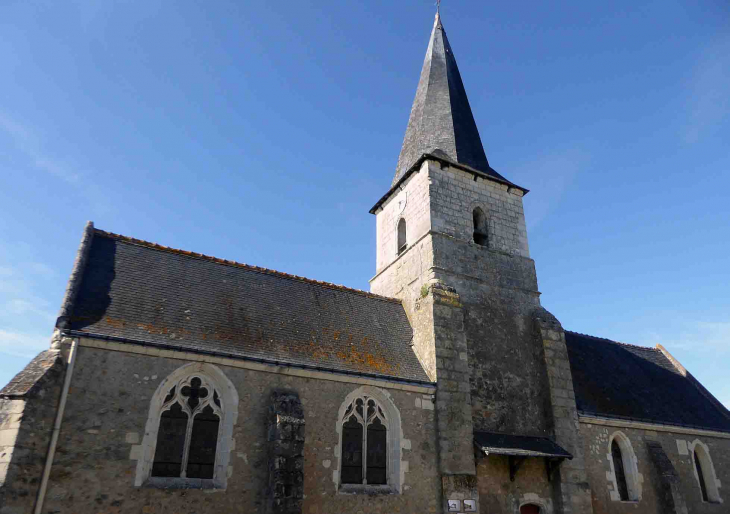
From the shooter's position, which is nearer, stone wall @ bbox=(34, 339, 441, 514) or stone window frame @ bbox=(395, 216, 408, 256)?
stone wall @ bbox=(34, 339, 441, 514)

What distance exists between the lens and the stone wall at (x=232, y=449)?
8398 millimetres

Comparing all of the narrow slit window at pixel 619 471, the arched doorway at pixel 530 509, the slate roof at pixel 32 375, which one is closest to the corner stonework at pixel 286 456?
the slate roof at pixel 32 375

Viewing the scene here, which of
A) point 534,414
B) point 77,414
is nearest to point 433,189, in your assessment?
point 534,414

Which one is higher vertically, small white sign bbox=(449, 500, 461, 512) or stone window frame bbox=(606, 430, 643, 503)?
stone window frame bbox=(606, 430, 643, 503)

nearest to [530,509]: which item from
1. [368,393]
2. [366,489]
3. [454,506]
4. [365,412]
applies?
[454,506]

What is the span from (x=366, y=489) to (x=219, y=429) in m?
3.40

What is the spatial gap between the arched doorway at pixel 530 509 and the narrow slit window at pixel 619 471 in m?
3.38

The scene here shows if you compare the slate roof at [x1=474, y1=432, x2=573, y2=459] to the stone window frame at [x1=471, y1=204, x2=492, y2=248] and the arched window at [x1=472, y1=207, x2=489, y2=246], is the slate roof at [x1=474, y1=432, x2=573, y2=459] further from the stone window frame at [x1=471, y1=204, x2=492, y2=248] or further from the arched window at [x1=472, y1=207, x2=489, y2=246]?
the arched window at [x1=472, y1=207, x2=489, y2=246]

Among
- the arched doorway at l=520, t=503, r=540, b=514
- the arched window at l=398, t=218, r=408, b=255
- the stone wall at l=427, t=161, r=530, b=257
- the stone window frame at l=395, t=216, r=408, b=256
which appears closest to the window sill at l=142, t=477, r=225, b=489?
the arched doorway at l=520, t=503, r=540, b=514

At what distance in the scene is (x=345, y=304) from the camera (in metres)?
14.0

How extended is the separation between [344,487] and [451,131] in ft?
39.6

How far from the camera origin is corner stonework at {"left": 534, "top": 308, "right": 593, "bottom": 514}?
12.5m

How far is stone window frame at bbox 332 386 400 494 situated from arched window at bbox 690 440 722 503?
11171 mm

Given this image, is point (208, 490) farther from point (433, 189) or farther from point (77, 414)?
point (433, 189)
